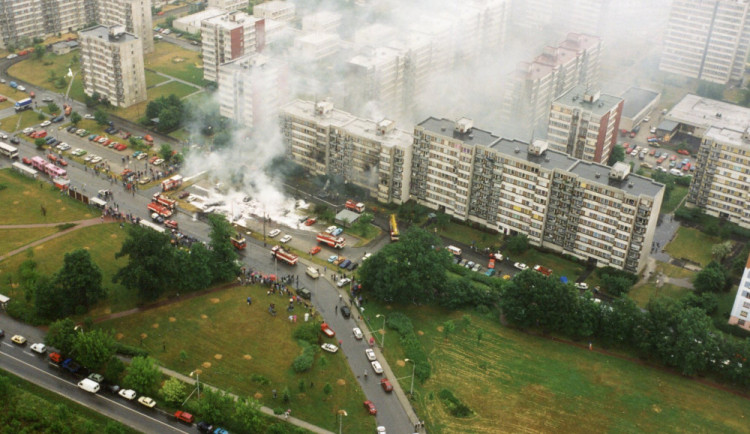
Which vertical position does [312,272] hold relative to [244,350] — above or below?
above

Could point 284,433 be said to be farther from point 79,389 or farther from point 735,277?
point 735,277

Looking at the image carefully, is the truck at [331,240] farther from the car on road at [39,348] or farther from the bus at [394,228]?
the car on road at [39,348]

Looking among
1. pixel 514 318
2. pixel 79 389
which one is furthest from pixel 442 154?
pixel 79 389

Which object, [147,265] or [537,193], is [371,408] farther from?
[537,193]

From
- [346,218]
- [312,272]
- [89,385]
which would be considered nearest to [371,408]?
[312,272]

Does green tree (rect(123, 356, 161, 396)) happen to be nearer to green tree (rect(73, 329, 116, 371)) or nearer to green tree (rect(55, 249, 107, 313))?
green tree (rect(73, 329, 116, 371))

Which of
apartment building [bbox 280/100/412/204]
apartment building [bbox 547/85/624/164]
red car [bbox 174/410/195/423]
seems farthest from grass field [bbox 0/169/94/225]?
apartment building [bbox 547/85/624/164]
